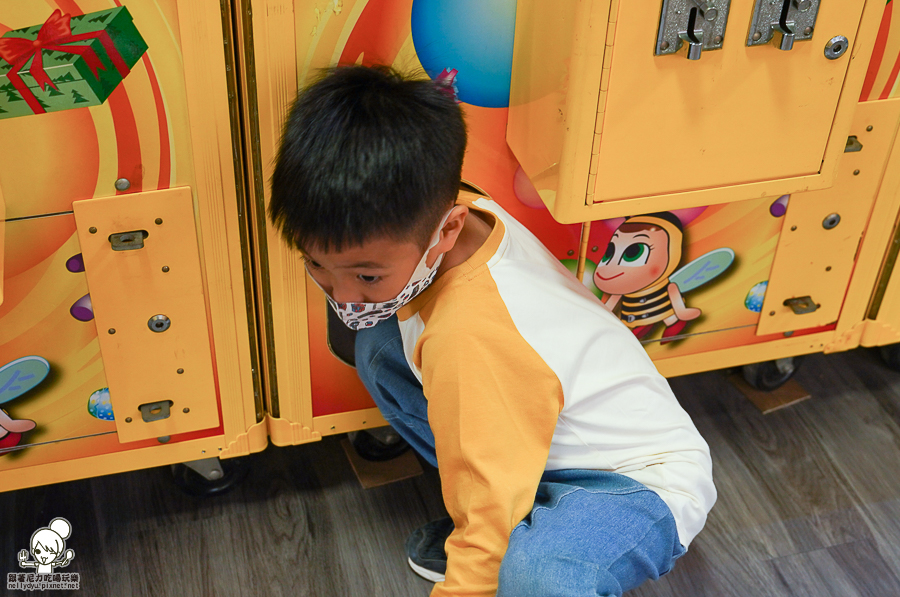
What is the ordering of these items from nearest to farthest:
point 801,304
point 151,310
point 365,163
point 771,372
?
point 365,163 < point 151,310 < point 801,304 < point 771,372

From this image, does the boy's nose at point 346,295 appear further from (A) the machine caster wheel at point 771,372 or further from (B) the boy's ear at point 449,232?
(A) the machine caster wheel at point 771,372

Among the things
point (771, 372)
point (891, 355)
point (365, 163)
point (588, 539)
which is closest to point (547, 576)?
point (588, 539)

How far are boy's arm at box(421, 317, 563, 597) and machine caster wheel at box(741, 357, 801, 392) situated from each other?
0.74 m

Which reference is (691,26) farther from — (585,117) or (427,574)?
(427,574)

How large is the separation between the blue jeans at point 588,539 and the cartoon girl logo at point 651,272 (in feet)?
1.17

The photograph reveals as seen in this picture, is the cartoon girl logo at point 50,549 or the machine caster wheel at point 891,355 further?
the machine caster wheel at point 891,355

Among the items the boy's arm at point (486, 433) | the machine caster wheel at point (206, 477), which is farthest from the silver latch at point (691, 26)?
the machine caster wheel at point (206, 477)

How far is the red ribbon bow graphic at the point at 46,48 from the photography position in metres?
0.86

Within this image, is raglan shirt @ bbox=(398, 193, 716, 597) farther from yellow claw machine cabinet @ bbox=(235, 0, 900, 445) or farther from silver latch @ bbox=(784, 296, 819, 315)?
silver latch @ bbox=(784, 296, 819, 315)

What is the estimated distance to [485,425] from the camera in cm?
84

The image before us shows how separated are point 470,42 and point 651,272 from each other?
0.43m

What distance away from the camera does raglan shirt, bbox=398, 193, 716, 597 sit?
2.77ft

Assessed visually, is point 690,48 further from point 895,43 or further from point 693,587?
point 693,587

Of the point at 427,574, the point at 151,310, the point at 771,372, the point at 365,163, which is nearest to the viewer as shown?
the point at 365,163
